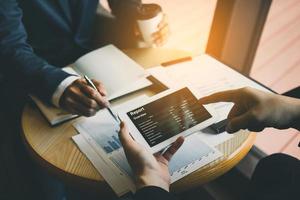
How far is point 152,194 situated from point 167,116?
0.26 meters

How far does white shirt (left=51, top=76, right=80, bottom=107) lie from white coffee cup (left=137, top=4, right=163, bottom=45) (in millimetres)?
388

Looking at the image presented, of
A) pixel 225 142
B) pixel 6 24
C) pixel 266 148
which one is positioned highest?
pixel 6 24

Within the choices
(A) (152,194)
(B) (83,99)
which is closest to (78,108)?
(B) (83,99)

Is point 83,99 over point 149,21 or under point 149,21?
under

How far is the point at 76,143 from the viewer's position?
3.07 feet

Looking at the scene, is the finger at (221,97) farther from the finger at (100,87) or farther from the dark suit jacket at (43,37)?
the dark suit jacket at (43,37)

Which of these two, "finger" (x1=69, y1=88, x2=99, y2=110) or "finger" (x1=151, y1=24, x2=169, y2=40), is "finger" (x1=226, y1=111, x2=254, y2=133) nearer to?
"finger" (x1=69, y1=88, x2=99, y2=110)

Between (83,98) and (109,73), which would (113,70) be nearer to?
(109,73)

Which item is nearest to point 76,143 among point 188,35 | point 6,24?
point 6,24

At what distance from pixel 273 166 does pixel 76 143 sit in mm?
542

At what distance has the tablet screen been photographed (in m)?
0.88

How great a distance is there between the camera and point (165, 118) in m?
0.92

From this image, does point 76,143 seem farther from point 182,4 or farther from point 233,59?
point 182,4

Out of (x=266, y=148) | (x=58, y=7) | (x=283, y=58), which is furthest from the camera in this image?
(x=283, y=58)
